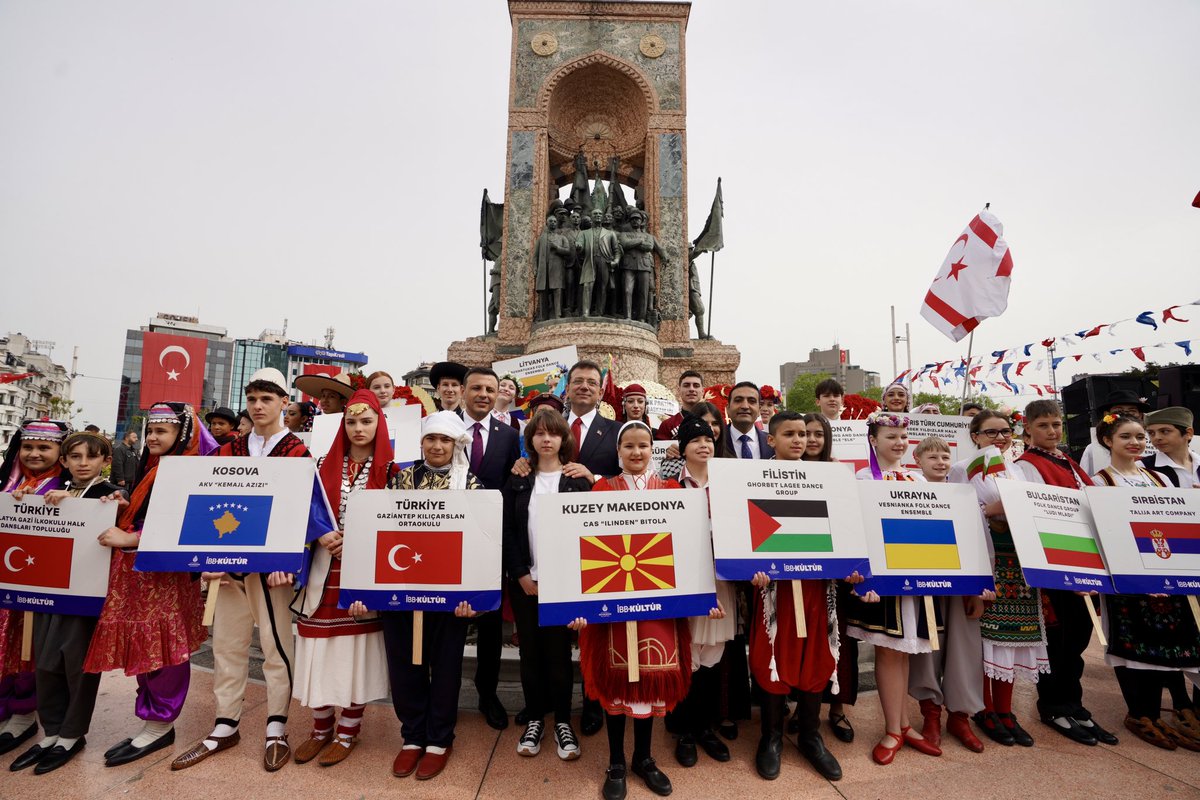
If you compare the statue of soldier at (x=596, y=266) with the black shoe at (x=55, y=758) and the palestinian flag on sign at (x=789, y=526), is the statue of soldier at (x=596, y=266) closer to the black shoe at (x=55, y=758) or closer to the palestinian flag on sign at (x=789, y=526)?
the palestinian flag on sign at (x=789, y=526)

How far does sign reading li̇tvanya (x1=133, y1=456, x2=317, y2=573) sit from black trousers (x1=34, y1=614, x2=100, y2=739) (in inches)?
24.2

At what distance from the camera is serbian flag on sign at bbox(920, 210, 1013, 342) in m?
5.98

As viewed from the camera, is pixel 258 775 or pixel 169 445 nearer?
pixel 258 775

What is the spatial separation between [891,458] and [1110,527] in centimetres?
123

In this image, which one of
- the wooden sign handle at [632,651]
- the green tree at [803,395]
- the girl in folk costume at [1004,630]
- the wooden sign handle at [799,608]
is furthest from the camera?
the green tree at [803,395]

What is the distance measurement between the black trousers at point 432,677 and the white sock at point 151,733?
1.38 metres

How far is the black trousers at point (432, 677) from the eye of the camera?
122 inches

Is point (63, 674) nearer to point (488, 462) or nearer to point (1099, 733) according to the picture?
point (488, 462)

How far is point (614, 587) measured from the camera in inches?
111

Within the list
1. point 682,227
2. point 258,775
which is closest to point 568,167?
point 682,227

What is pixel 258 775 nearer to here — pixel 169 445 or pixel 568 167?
pixel 169 445

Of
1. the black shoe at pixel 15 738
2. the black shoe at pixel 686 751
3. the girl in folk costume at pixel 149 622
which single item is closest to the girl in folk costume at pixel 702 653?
the black shoe at pixel 686 751

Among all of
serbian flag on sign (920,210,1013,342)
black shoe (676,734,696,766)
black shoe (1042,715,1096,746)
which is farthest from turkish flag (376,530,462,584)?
serbian flag on sign (920,210,1013,342)

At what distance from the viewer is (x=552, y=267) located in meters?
12.7
